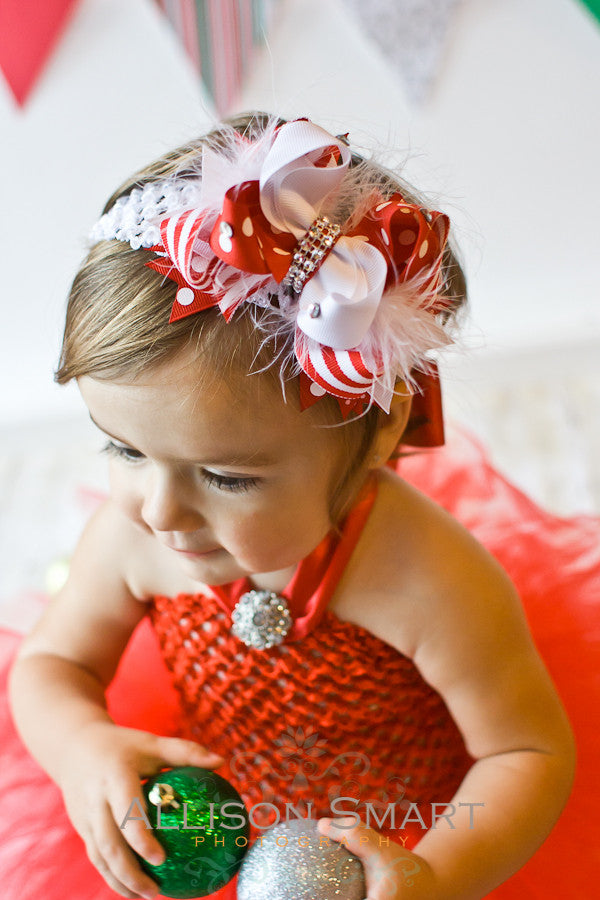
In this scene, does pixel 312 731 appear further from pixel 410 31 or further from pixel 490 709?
pixel 410 31

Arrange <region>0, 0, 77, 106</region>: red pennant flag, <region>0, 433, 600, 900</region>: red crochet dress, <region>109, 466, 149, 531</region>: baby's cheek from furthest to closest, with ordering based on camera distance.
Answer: <region>0, 0, 77, 106</region>: red pennant flag
<region>0, 433, 600, 900</region>: red crochet dress
<region>109, 466, 149, 531</region>: baby's cheek

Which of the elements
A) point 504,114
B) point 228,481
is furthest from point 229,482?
point 504,114

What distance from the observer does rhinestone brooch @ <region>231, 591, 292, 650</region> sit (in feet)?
2.52

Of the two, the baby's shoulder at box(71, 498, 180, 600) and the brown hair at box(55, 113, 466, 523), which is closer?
the brown hair at box(55, 113, 466, 523)

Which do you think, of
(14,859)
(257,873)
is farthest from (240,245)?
(14,859)

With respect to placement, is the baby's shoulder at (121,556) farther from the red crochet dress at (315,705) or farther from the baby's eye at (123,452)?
the baby's eye at (123,452)

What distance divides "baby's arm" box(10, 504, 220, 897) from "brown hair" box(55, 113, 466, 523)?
23cm

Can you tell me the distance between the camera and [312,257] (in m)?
0.58

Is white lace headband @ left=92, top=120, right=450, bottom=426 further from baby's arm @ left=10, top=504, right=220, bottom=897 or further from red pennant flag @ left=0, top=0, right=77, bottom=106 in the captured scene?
red pennant flag @ left=0, top=0, right=77, bottom=106

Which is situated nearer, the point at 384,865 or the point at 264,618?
the point at 384,865

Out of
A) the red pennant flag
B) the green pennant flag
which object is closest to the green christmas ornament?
the red pennant flag

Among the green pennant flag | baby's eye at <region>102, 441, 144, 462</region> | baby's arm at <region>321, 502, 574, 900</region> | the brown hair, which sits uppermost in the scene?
the green pennant flag

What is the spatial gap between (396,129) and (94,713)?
1245 mm

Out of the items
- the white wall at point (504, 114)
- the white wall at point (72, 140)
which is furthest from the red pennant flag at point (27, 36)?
the white wall at point (504, 114)
